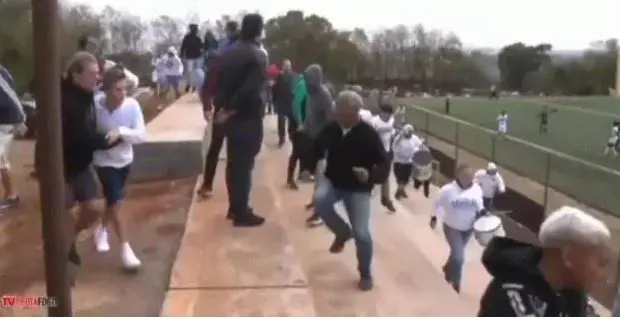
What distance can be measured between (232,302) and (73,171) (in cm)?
127

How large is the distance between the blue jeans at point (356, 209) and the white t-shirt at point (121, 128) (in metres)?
1.39

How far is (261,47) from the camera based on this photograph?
788 centimetres

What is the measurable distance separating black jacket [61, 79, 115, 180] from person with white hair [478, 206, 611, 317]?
3.55 metres

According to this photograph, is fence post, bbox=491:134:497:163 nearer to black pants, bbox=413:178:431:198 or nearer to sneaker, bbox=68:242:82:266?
black pants, bbox=413:178:431:198

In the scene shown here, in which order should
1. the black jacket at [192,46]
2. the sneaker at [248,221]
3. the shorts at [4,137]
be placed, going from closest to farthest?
the shorts at [4,137], the sneaker at [248,221], the black jacket at [192,46]

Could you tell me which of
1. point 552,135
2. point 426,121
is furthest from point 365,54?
point 426,121

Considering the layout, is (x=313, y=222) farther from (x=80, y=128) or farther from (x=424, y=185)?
(x=424, y=185)

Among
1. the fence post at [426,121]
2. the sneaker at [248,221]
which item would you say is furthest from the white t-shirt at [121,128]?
the fence post at [426,121]

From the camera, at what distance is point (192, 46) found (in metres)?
18.7

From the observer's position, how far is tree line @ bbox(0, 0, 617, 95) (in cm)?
1953

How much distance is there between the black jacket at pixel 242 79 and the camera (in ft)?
25.3

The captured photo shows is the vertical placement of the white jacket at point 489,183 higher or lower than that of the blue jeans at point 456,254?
lower

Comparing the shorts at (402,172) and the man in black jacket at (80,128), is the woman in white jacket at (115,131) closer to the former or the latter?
the man in black jacket at (80,128)

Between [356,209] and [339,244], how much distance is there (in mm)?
785
